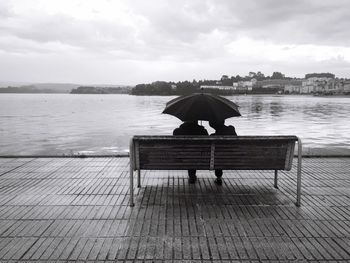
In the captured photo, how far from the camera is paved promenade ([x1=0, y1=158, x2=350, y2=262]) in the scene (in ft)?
13.2

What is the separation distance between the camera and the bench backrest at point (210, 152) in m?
5.52

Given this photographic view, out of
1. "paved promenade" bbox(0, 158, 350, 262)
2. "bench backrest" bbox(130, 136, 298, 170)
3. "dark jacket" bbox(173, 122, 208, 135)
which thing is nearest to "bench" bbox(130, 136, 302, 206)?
"bench backrest" bbox(130, 136, 298, 170)

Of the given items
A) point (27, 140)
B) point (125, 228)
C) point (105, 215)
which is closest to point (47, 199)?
point (105, 215)

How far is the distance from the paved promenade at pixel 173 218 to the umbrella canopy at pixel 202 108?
1.31m

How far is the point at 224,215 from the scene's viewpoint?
203 inches

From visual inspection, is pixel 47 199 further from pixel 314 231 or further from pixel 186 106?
pixel 314 231

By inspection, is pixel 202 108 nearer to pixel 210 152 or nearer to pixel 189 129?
pixel 189 129

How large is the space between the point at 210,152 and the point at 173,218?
118 centimetres

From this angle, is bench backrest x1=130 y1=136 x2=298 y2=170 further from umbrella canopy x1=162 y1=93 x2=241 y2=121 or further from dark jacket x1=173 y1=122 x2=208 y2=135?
dark jacket x1=173 y1=122 x2=208 y2=135

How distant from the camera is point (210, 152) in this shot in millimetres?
5598

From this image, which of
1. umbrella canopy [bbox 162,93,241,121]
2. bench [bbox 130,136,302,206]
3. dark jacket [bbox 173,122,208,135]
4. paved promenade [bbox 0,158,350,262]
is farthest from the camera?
dark jacket [bbox 173,122,208,135]

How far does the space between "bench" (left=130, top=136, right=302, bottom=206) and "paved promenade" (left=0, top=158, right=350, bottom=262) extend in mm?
561

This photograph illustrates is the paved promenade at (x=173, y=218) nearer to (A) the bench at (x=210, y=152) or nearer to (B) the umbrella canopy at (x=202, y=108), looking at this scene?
(A) the bench at (x=210, y=152)

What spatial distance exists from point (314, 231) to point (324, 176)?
3.17m
